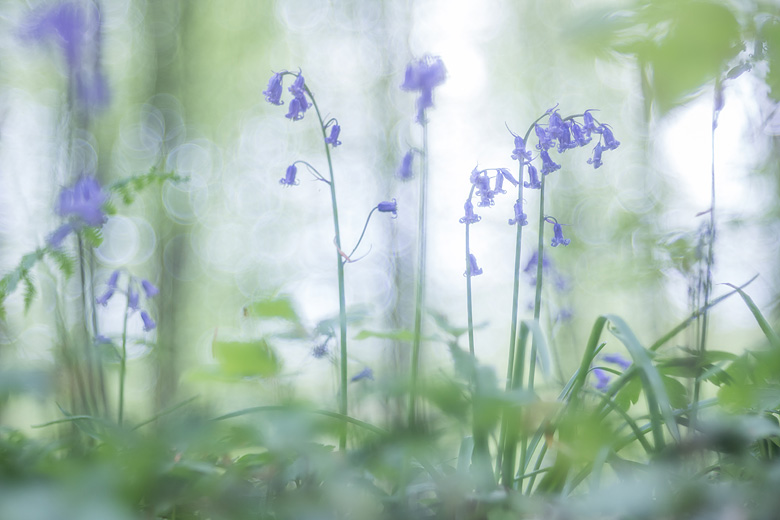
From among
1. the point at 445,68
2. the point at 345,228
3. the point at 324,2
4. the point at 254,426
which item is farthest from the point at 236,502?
the point at 324,2

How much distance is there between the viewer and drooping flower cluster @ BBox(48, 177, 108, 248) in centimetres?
153

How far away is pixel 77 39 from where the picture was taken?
187cm

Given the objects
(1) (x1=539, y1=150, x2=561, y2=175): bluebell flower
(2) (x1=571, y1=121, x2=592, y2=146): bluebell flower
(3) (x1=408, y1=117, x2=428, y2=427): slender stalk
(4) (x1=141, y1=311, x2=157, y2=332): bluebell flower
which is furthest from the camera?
(4) (x1=141, y1=311, x2=157, y2=332): bluebell flower

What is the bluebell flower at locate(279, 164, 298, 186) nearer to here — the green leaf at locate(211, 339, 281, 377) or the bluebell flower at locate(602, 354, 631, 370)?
the green leaf at locate(211, 339, 281, 377)

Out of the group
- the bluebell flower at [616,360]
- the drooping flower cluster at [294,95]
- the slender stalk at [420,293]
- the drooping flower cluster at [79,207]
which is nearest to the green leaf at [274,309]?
the slender stalk at [420,293]

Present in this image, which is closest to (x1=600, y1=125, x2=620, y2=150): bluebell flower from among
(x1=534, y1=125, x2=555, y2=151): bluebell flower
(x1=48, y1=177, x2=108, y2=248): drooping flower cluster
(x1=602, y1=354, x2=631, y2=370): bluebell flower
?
(x1=534, y1=125, x2=555, y2=151): bluebell flower

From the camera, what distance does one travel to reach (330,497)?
0.73 metres

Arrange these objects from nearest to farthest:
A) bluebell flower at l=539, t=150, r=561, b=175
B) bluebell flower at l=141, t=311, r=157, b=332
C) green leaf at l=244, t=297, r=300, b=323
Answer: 1. green leaf at l=244, t=297, r=300, b=323
2. bluebell flower at l=539, t=150, r=561, b=175
3. bluebell flower at l=141, t=311, r=157, b=332

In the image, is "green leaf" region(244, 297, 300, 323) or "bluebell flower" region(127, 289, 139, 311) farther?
"bluebell flower" region(127, 289, 139, 311)

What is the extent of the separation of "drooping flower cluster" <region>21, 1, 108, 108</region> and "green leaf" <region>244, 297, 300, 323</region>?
0.99m

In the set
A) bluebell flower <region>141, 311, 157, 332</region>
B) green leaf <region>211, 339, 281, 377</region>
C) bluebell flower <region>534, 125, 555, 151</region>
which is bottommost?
bluebell flower <region>141, 311, 157, 332</region>

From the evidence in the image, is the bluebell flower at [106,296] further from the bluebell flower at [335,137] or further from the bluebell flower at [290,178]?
the bluebell flower at [335,137]

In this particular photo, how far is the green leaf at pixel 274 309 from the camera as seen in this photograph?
4.72 feet

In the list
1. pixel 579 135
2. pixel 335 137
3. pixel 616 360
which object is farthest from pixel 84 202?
pixel 616 360
